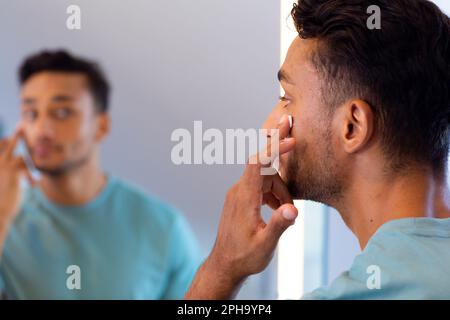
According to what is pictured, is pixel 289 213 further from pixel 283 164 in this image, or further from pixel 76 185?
pixel 76 185

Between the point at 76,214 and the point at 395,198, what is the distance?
2.25 ft

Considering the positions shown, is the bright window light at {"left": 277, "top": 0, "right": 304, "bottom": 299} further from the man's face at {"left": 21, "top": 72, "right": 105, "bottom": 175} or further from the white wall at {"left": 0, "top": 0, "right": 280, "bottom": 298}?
the man's face at {"left": 21, "top": 72, "right": 105, "bottom": 175}

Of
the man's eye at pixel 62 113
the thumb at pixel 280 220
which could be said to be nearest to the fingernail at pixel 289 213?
the thumb at pixel 280 220

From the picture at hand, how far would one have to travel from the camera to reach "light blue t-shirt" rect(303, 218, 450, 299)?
0.53 metres

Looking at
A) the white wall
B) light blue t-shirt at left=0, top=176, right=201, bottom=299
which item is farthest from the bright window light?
light blue t-shirt at left=0, top=176, right=201, bottom=299

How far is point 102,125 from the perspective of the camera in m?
1.13

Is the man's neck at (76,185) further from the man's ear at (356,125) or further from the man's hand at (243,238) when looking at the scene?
the man's ear at (356,125)

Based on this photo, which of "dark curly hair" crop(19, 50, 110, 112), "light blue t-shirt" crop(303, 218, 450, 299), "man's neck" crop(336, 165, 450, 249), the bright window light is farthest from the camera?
the bright window light

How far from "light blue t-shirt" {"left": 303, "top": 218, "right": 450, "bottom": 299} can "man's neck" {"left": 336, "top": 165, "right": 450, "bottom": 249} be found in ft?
0.13

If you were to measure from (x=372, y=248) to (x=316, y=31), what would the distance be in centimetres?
30

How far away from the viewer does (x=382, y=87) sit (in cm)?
67

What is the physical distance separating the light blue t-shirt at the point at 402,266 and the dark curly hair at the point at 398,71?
0.10 metres
